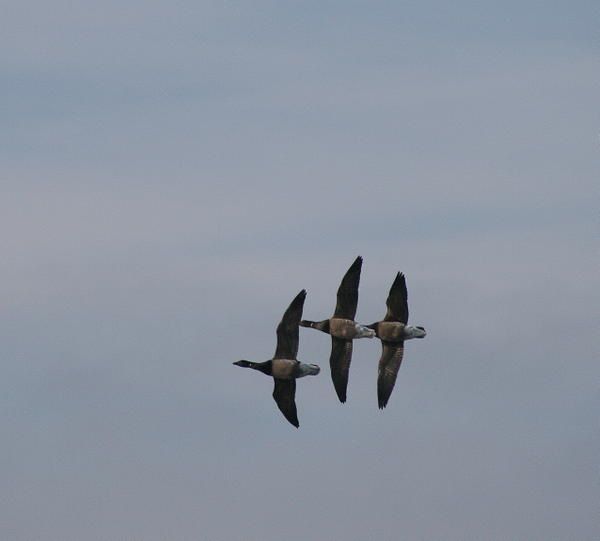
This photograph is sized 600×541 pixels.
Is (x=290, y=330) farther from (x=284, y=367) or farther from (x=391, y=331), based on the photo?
(x=391, y=331)

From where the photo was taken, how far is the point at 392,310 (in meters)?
169

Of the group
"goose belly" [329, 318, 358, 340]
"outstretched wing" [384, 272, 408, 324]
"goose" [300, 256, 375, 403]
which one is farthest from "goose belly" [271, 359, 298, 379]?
"outstretched wing" [384, 272, 408, 324]

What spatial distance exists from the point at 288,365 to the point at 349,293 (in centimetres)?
754

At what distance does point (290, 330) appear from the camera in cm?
16412

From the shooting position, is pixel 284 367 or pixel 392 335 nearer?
pixel 284 367

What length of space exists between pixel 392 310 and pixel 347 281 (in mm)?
4657

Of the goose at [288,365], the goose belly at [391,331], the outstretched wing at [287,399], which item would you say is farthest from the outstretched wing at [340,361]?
the outstretched wing at [287,399]

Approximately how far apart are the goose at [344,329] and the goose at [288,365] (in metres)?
2.35

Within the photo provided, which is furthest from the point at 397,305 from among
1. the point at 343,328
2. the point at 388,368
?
the point at 388,368

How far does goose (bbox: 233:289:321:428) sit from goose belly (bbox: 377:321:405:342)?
616 cm

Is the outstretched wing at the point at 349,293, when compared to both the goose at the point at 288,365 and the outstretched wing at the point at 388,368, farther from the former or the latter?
the outstretched wing at the point at 388,368

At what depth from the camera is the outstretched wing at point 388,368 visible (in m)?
169

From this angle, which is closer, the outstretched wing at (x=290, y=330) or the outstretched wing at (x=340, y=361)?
the outstretched wing at (x=290, y=330)

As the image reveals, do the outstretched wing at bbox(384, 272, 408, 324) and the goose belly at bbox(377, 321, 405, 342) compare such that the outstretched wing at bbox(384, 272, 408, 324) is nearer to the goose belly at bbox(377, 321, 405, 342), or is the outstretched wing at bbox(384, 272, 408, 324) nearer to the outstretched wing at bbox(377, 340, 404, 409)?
the goose belly at bbox(377, 321, 405, 342)
